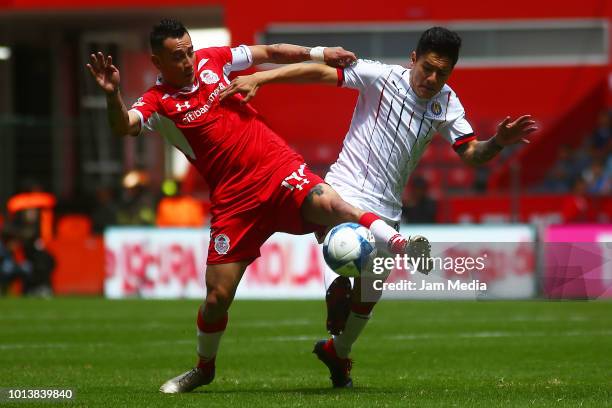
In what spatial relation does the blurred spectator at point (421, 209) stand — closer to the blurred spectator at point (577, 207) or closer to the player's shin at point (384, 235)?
the blurred spectator at point (577, 207)

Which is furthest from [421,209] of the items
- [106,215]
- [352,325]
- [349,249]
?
[349,249]

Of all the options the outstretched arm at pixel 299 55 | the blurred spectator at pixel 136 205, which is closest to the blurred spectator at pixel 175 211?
the blurred spectator at pixel 136 205

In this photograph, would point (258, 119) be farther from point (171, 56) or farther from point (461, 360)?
point (461, 360)

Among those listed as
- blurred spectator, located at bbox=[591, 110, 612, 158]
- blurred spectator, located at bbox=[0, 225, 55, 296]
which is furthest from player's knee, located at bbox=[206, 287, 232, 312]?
blurred spectator, located at bbox=[591, 110, 612, 158]

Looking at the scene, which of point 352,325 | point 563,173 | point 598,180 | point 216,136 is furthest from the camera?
point 563,173

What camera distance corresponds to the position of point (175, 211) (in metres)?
19.6

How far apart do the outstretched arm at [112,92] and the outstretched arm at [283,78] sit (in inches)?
27.8

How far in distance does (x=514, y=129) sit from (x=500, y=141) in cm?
13

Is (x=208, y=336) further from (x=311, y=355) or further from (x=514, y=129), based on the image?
(x=311, y=355)

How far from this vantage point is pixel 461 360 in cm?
973

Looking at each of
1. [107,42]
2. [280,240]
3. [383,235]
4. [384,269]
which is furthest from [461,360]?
[107,42]

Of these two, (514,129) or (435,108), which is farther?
(435,108)

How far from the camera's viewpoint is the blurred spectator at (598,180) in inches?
813

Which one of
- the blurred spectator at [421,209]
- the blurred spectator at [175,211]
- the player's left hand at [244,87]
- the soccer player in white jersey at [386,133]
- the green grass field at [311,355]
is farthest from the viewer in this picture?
the blurred spectator at [175,211]
